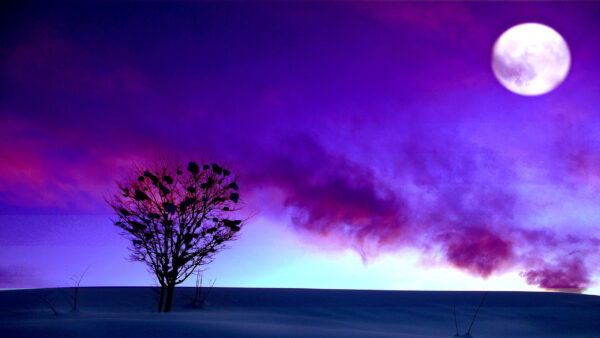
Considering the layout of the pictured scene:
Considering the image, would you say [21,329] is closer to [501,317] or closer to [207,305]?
[207,305]

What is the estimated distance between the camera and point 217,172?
15.2 meters

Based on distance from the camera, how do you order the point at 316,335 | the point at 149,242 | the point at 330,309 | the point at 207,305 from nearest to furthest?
the point at 316,335 < the point at 149,242 < the point at 330,309 < the point at 207,305

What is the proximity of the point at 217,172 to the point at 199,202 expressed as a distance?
4.35 feet

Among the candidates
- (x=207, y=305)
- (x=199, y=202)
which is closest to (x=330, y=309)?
(x=207, y=305)

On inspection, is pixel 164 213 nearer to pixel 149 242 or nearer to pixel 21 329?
pixel 149 242

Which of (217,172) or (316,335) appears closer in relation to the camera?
(316,335)

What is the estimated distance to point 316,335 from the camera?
745 cm

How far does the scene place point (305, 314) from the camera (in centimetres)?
1544

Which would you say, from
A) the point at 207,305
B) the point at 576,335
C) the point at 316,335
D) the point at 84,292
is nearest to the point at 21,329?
the point at 316,335

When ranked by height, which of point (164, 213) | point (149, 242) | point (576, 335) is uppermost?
point (164, 213)

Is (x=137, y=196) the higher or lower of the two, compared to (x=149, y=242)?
higher

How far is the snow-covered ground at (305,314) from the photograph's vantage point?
23.4 feet

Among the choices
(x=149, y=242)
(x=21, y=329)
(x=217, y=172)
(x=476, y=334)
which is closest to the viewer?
(x=21, y=329)

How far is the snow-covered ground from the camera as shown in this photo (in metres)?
7.13
